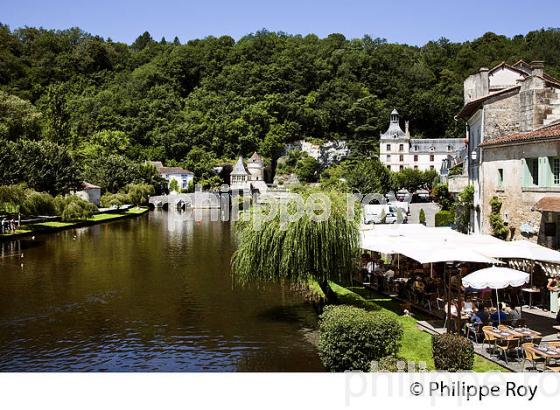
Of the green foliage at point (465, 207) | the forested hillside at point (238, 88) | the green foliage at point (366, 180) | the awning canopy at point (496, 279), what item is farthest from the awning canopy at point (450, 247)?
the forested hillside at point (238, 88)

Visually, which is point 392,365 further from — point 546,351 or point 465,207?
point 465,207

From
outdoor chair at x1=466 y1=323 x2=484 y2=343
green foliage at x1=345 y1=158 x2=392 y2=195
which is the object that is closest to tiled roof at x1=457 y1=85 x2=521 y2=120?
outdoor chair at x1=466 y1=323 x2=484 y2=343

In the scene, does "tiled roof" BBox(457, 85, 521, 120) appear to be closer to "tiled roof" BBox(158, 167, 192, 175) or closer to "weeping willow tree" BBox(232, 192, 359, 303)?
"weeping willow tree" BBox(232, 192, 359, 303)

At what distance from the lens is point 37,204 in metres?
46.7

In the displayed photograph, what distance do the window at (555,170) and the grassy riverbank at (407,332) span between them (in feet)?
22.1

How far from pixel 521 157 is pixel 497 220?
2.77 m

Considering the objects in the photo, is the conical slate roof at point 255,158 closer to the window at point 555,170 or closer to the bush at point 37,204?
the bush at point 37,204

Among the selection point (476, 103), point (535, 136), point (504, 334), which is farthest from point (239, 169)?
point (504, 334)

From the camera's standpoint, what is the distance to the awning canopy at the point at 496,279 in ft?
44.2

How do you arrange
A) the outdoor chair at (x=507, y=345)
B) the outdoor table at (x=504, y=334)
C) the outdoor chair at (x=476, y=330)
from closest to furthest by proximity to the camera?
1. the outdoor chair at (x=507, y=345)
2. the outdoor table at (x=504, y=334)
3. the outdoor chair at (x=476, y=330)

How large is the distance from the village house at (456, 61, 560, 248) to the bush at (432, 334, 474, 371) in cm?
898

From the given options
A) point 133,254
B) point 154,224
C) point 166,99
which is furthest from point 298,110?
point 133,254

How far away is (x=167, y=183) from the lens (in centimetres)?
9275

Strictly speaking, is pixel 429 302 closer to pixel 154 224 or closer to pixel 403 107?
pixel 154 224
